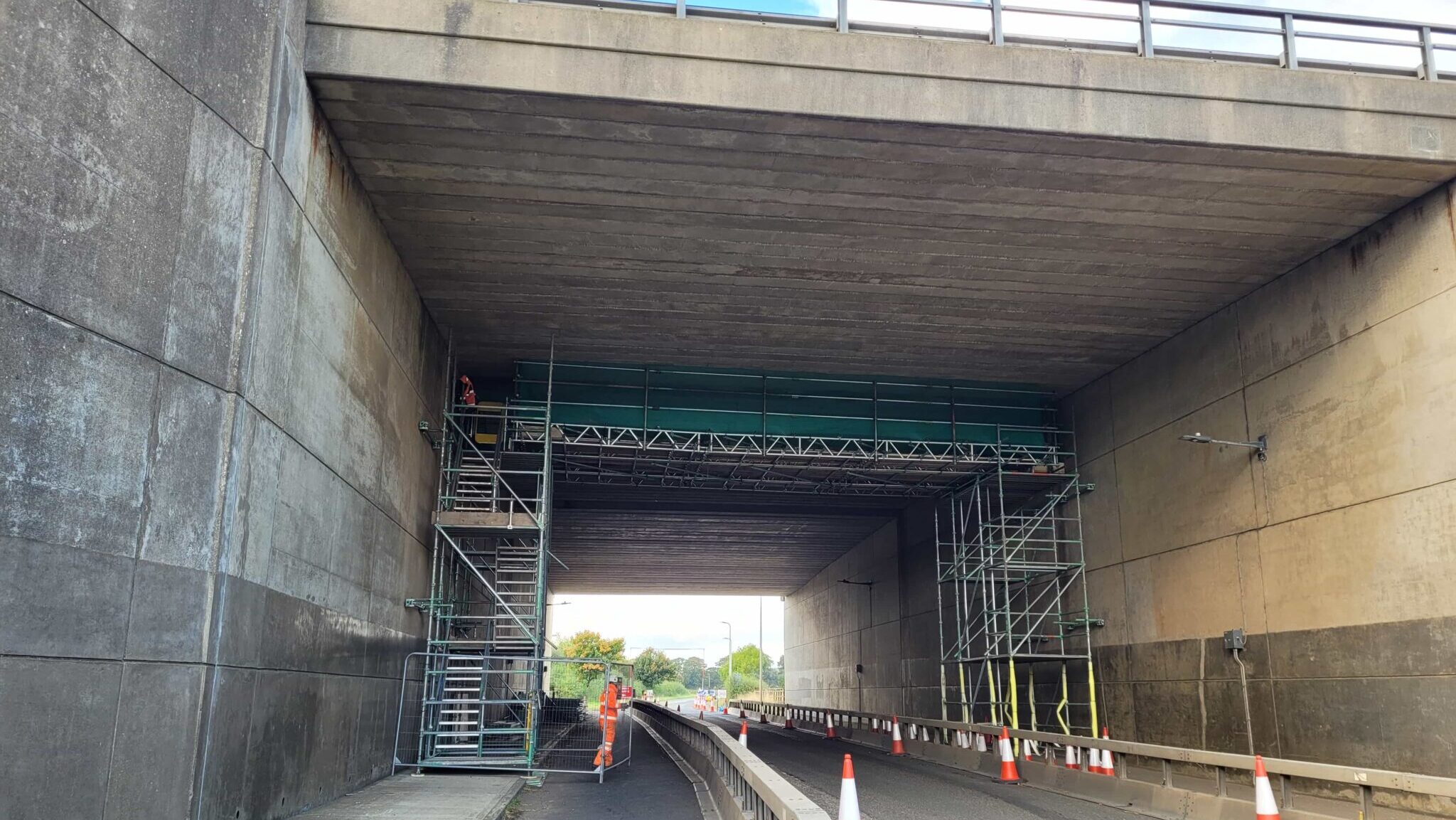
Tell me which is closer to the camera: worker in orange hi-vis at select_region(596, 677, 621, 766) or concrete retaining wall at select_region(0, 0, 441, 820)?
concrete retaining wall at select_region(0, 0, 441, 820)

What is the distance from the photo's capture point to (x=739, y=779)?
11.2 meters

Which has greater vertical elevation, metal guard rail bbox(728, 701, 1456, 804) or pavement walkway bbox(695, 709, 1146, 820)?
metal guard rail bbox(728, 701, 1456, 804)

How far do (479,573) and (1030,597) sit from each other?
12.0 m

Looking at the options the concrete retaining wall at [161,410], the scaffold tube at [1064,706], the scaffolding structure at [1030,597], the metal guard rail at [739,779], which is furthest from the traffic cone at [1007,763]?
the concrete retaining wall at [161,410]

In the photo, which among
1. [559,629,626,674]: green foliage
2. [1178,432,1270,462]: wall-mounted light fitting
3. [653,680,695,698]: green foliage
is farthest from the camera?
[653,680,695,698]: green foliage

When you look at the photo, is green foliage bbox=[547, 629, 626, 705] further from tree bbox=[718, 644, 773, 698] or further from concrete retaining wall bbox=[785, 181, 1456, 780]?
tree bbox=[718, 644, 773, 698]

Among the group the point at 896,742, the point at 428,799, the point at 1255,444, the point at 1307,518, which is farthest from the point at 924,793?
the point at 896,742

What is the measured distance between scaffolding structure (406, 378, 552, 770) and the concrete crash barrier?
7.59m

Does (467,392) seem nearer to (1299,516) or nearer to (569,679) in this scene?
(1299,516)

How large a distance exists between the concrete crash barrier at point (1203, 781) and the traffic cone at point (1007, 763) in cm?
19

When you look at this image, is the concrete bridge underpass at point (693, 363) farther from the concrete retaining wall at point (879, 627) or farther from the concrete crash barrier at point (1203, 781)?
the concrete retaining wall at point (879, 627)

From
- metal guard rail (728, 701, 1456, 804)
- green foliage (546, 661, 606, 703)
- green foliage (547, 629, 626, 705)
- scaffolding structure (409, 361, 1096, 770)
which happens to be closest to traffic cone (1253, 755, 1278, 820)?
metal guard rail (728, 701, 1456, 804)

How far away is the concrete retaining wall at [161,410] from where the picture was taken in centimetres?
706

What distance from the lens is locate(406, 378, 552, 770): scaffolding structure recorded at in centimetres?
1650
